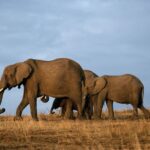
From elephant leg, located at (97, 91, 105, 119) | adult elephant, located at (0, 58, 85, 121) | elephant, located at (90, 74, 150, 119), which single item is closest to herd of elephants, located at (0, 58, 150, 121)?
adult elephant, located at (0, 58, 85, 121)

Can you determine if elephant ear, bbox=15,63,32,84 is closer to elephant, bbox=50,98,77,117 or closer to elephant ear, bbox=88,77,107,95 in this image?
elephant, bbox=50,98,77,117

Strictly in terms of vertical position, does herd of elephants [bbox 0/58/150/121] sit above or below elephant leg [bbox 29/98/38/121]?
above

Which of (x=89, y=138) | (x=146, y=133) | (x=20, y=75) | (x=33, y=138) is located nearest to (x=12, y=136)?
(x=33, y=138)

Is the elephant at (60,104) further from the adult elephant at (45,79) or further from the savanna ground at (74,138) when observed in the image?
the savanna ground at (74,138)

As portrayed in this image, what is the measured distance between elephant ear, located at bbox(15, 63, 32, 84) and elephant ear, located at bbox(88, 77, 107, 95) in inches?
216

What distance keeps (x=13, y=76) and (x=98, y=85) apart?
226 inches

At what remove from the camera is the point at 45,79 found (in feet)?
76.5

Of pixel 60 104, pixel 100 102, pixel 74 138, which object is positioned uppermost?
pixel 74 138

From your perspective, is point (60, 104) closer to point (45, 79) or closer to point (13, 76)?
point (45, 79)

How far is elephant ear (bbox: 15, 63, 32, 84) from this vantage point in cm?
2288

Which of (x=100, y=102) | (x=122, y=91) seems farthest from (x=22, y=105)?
(x=122, y=91)

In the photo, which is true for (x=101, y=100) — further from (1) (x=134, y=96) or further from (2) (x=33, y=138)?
(2) (x=33, y=138)

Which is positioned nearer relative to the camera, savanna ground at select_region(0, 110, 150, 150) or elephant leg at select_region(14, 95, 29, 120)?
savanna ground at select_region(0, 110, 150, 150)

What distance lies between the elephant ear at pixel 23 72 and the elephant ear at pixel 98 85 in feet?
18.0
